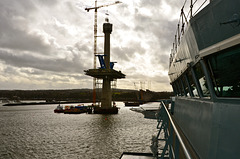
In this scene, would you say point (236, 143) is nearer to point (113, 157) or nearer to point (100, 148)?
point (113, 157)

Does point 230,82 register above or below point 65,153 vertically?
above

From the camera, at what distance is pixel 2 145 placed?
108 feet

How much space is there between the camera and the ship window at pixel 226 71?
4219 mm

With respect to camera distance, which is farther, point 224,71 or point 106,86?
point 106,86

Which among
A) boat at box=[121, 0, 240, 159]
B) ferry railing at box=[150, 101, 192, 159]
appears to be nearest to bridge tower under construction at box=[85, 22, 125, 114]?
ferry railing at box=[150, 101, 192, 159]

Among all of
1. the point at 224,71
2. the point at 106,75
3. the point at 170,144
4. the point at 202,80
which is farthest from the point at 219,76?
the point at 106,75

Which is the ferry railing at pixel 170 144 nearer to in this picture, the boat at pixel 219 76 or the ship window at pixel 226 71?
the boat at pixel 219 76

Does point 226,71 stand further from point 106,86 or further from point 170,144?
point 106,86

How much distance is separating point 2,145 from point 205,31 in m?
39.2

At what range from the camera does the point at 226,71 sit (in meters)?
4.50

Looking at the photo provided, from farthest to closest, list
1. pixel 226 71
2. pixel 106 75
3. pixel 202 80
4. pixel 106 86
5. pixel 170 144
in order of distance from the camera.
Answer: pixel 106 86
pixel 106 75
pixel 202 80
pixel 170 144
pixel 226 71

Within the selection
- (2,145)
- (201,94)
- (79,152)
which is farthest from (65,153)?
(201,94)

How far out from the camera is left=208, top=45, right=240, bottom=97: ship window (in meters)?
4.22

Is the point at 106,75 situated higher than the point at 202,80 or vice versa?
the point at 106,75
